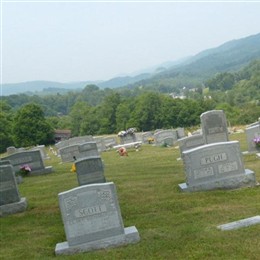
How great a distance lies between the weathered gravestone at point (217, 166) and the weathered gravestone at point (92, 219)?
3.48 metres

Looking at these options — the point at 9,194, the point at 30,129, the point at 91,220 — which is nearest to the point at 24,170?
the point at 9,194

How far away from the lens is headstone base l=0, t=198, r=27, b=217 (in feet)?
37.0

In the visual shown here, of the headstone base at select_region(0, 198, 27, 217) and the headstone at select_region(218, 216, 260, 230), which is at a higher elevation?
the headstone base at select_region(0, 198, 27, 217)

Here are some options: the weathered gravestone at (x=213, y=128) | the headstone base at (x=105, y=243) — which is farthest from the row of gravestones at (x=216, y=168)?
the weathered gravestone at (x=213, y=128)

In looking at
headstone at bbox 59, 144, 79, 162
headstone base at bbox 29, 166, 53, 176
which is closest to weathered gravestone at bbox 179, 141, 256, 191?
headstone base at bbox 29, 166, 53, 176

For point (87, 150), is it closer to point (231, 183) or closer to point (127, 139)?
point (231, 183)

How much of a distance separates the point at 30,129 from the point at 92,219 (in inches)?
1851

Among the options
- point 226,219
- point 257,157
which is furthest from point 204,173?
point 257,157

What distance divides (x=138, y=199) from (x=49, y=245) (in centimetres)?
321

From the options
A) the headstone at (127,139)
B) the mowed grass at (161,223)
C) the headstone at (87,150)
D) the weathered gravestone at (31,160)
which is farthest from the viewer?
the headstone at (127,139)

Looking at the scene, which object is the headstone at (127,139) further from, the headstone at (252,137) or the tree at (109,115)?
the tree at (109,115)

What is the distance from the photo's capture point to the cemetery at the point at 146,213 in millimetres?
7195

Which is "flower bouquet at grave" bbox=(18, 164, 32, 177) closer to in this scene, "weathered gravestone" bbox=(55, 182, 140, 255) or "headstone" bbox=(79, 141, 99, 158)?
"headstone" bbox=(79, 141, 99, 158)

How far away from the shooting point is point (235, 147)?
35.5 ft
